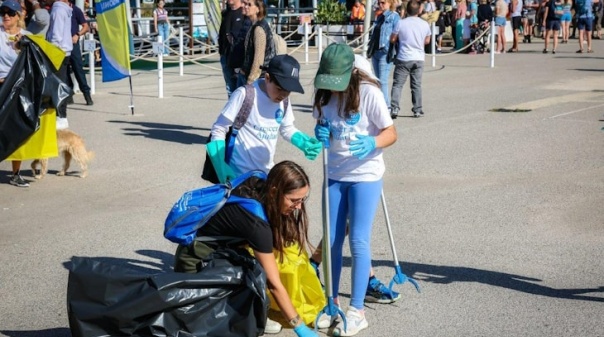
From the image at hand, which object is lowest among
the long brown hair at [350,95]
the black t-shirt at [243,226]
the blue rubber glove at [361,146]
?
the black t-shirt at [243,226]

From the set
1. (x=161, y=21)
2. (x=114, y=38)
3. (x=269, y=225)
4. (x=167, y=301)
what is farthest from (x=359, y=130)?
(x=161, y=21)

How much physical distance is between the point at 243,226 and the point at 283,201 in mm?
255

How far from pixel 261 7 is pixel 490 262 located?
422 centimetres

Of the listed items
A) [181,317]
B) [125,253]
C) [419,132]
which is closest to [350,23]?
[419,132]

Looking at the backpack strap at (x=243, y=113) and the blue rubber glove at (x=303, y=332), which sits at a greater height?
the backpack strap at (x=243, y=113)

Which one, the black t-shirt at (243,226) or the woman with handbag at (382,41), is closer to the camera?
the black t-shirt at (243,226)

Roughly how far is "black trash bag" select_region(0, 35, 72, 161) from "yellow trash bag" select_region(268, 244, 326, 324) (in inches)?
196

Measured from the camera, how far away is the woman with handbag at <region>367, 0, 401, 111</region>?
45.7 ft

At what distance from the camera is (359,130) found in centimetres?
564

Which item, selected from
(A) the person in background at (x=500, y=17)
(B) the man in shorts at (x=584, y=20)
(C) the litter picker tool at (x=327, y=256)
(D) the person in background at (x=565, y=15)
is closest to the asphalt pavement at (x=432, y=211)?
(C) the litter picker tool at (x=327, y=256)

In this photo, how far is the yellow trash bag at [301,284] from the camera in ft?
18.9

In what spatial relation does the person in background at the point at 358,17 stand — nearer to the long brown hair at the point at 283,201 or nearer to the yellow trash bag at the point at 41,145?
the yellow trash bag at the point at 41,145

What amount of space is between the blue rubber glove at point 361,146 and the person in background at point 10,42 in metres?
5.58

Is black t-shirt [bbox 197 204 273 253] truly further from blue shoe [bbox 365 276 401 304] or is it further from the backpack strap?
blue shoe [bbox 365 276 401 304]
